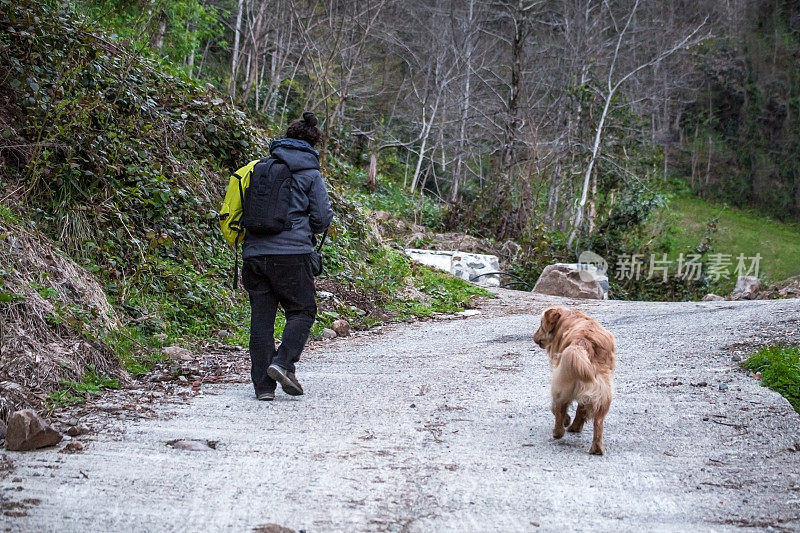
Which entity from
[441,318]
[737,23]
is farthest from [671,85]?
[441,318]

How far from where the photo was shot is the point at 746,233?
1604 inches

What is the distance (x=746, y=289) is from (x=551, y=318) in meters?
15.3

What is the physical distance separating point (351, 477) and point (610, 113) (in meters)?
24.1

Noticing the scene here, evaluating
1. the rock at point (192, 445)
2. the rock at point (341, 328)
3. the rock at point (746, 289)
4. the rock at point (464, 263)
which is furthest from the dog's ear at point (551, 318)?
the rock at point (746, 289)

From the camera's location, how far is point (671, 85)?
3616 centimetres

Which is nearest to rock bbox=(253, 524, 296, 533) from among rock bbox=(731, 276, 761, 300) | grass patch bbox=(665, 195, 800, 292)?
rock bbox=(731, 276, 761, 300)

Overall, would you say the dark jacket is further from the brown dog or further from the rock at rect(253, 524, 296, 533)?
the rock at rect(253, 524, 296, 533)

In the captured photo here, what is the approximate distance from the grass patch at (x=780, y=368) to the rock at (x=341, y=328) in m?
4.84

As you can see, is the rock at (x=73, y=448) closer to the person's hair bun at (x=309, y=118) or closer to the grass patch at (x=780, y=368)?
the person's hair bun at (x=309, y=118)

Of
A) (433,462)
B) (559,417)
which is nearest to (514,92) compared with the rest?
(559,417)

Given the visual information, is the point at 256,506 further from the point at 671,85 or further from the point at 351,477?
the point at 671,85

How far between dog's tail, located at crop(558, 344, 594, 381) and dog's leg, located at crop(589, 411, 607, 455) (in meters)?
0.26

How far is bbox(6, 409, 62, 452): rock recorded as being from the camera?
4715mm

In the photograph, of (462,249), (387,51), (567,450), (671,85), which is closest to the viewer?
(567,450)
